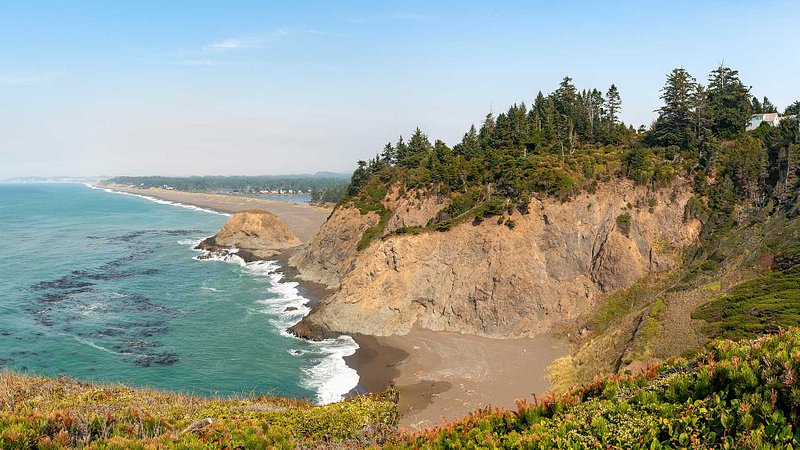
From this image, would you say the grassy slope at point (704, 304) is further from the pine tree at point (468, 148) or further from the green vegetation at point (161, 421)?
the pine tree at point (468, 148)

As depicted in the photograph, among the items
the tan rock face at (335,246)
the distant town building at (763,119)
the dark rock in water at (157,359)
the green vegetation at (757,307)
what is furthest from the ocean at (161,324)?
the distant town building at (763,119)

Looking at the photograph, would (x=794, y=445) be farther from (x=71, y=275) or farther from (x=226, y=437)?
(x=71, y=275)

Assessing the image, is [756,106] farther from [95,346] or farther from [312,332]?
[95,346]

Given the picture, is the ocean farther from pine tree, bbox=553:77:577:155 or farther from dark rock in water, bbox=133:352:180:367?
pine tree, bbox=553:77:577:155

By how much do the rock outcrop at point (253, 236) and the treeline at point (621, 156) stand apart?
2577cm

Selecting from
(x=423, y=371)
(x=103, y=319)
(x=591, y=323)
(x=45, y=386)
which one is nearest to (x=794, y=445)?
(x=45, y=386)

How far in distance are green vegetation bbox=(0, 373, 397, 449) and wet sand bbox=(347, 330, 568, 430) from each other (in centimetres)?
1155

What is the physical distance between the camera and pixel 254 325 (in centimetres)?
4728

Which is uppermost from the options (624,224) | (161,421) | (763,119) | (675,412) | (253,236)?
(763,119)

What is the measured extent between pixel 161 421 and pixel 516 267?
3814cm

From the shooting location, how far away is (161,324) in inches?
1860

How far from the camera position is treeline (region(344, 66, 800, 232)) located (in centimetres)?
4791

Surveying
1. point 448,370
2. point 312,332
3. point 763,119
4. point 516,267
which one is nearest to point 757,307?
point 516,267

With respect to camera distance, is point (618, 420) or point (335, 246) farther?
point (335, 246)
